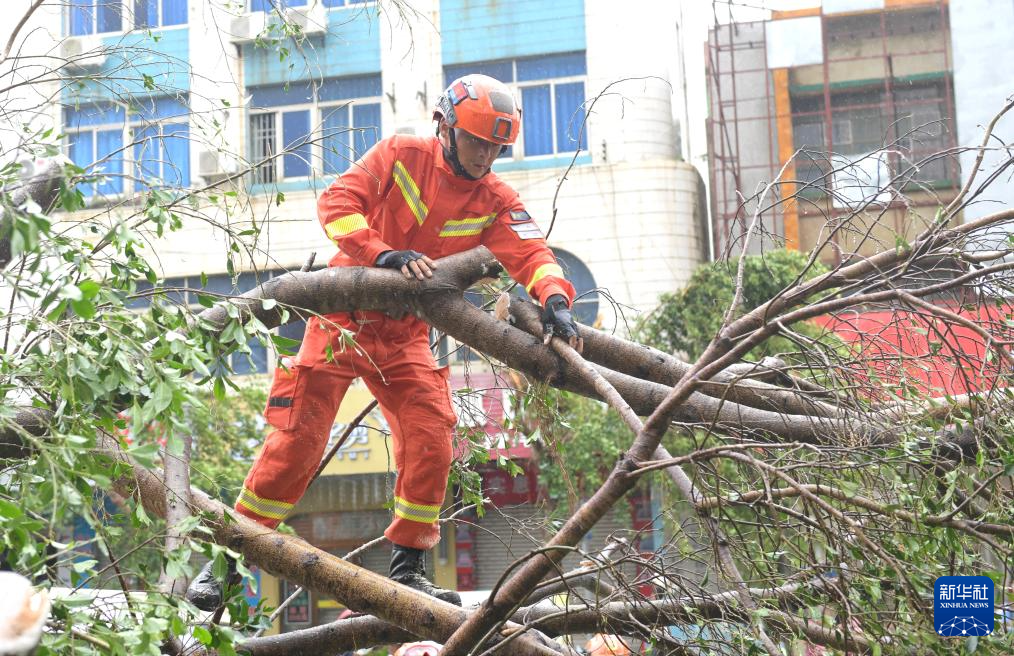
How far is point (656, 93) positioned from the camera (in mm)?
15250

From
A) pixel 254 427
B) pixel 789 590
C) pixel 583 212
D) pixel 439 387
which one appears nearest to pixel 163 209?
pixel 439 387

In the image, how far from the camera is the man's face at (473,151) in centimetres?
464

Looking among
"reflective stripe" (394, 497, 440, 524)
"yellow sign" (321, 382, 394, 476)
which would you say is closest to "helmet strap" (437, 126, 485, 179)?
"reflective stripe" (394, 497, 440, 524)

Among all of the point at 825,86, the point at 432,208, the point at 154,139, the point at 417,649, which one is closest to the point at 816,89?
the point at 825,86

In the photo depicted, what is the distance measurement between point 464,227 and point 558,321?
2.82 feet

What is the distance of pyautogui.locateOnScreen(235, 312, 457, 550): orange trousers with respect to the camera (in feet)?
14.7

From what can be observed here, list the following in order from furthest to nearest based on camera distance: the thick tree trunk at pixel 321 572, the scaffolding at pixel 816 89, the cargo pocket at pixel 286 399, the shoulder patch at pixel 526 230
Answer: the scaffolding at pixel 816 89 < the shoulder patch at pixel 526 230 < the cargo pocket at pixel 286 399 < the thick tree trunk at pixel 321 572

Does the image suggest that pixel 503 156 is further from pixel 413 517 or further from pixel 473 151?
pixel 413 517

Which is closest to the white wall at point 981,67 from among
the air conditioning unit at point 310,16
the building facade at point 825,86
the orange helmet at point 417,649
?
the building facade at point 825,86

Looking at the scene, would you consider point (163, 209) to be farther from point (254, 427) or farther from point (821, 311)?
point (254, 427)

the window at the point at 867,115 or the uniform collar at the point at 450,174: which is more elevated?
the window at the point at 867,115

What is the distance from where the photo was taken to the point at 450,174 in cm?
475

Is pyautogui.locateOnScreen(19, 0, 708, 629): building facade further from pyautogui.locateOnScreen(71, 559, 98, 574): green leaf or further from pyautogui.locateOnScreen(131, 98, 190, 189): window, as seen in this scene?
pyautogui.locateOnScreen(71, 559, 98, 574): green leaf

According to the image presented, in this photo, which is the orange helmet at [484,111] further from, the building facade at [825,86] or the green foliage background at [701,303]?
the building facade at [825,86]
